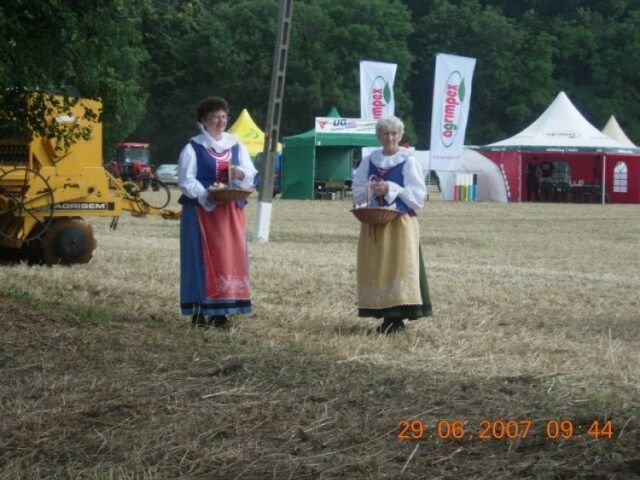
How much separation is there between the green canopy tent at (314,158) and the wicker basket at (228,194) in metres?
32.8

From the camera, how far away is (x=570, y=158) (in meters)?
46.8

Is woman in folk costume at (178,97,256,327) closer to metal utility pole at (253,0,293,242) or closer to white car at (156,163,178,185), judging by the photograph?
metal utility pole at (253,0,293,242)

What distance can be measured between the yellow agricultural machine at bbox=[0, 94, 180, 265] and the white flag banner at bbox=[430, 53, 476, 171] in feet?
78.1

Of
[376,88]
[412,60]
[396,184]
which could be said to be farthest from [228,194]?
[412,60]

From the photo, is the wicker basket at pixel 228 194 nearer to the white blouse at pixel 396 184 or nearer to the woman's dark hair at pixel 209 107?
the woman's dark hair at pixel 209 107

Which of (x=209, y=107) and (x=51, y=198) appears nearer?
(x=209, y=107)

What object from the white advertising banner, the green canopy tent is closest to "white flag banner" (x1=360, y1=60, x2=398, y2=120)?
the white advertising banner

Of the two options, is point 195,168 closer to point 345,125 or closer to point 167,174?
point 345,125

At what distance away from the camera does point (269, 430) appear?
229 inches

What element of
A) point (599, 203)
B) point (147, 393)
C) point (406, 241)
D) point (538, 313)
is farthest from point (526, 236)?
point (599, 203)

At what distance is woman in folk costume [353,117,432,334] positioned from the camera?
9.32 metres

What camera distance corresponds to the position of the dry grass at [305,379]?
5305 mm

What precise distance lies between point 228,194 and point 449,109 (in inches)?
1187

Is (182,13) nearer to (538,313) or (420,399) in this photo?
(538,313)
